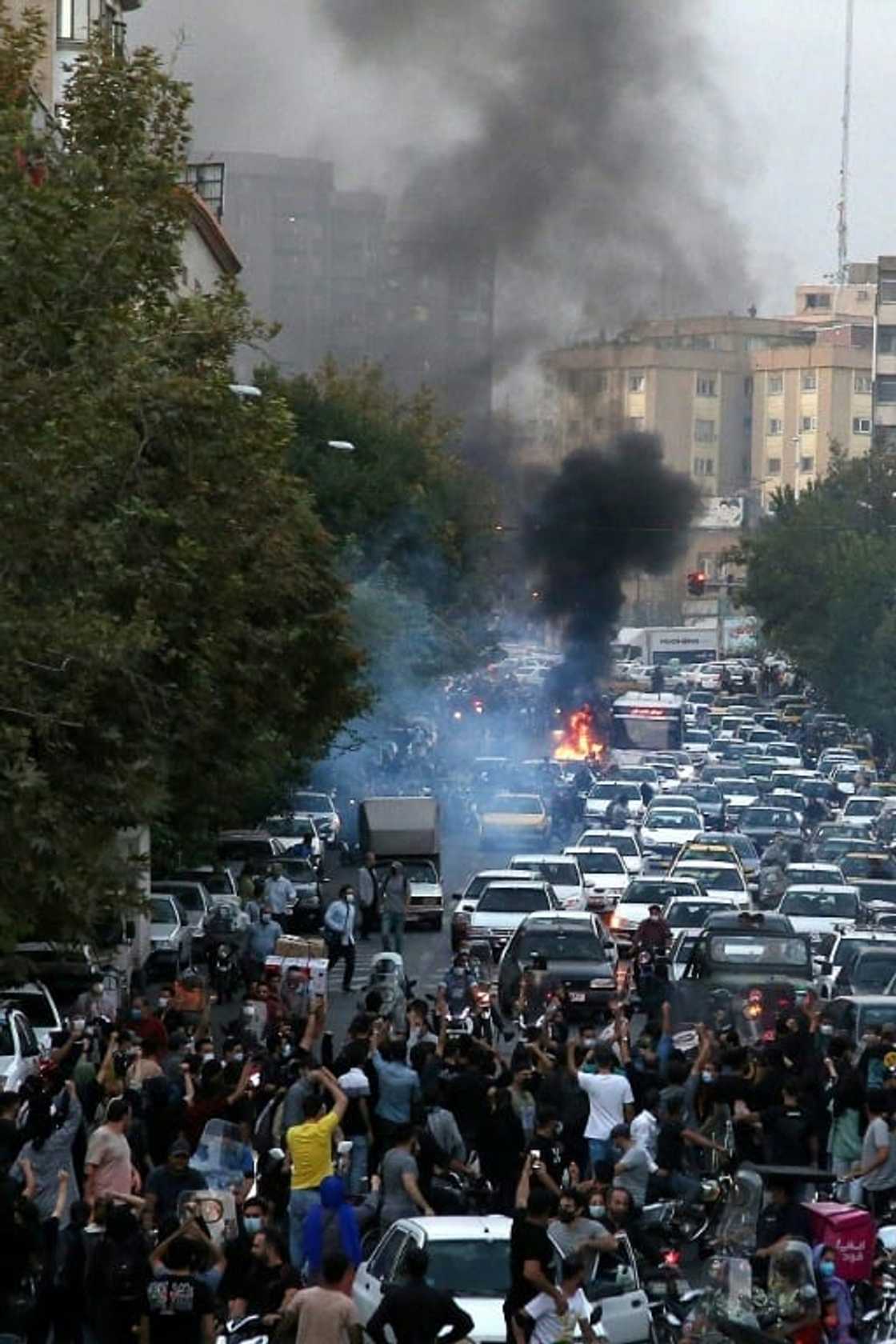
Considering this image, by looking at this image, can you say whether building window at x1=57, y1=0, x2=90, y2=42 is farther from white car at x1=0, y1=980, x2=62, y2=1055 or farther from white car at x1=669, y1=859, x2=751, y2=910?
white car at x1=0, y1=980, x2=62, y2=1055

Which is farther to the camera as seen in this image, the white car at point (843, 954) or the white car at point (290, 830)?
the white car at point (290, 830)

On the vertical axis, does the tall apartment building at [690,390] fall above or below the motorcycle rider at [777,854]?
above

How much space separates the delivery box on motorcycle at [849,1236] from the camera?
662 inches

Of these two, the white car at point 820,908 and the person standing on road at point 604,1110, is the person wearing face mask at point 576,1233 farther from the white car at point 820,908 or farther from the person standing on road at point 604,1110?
the white car at point 820,908

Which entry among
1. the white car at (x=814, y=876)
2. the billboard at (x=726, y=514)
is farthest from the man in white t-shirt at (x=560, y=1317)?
the billboard at (x=726, y=514)

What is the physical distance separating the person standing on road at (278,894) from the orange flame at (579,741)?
119ft

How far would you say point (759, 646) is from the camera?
13562 centimetres

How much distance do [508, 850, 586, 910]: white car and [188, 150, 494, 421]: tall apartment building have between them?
49.4 m

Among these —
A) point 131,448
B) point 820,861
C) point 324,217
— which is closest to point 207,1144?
point 131,448

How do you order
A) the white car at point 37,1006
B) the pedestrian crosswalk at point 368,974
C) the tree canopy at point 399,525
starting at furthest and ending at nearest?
the tree canopy at point 399,525, the pedestrian crosswalk at point 368,974, the white car at point 37,1006

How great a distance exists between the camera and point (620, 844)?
52.1 m

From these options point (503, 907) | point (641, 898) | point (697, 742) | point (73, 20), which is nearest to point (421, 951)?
point (641, 898)

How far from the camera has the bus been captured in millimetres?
83875

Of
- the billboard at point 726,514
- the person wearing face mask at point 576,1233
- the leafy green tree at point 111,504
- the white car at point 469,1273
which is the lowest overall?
the white car at point 469,1273
